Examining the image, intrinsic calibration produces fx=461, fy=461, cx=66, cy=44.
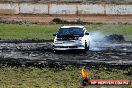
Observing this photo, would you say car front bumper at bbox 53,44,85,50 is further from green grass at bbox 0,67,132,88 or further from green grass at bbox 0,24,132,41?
green grass at bbox 0,24,132,41

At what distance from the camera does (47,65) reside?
826 inches

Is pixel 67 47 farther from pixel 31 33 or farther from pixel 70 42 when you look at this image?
pixel 31 33

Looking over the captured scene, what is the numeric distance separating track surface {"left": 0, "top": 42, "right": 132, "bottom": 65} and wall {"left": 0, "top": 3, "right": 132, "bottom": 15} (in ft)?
129

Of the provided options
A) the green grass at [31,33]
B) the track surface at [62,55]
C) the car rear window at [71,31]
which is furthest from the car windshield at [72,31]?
the green grass at [31,33]

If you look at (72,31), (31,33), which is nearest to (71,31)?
(72,31)

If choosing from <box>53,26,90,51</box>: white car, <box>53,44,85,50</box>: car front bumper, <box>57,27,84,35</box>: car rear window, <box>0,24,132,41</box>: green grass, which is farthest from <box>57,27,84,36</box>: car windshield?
<box>0,24,132,41</box>: green grass

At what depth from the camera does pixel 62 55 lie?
25844 mm

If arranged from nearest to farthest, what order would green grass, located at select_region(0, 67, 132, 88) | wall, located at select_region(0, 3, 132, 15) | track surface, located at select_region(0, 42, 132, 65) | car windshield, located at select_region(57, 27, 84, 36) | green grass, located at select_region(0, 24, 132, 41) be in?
green grass, located at select_region(0, 67, 132, 88)
track surface, located at select_region(0, 42, 132, 65)
car windshield, located at select_region(57, 27, 84, 36)
green grass, located at select_region(0, 24, 132, 41)
wall, located at select_region(0, 3, 132, 15)

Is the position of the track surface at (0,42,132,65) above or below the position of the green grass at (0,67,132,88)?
below

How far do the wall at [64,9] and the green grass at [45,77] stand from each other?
50911 millimetres

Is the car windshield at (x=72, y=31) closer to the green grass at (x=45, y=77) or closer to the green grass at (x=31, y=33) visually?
the green grass at (x=45, y=77)

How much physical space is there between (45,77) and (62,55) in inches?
336

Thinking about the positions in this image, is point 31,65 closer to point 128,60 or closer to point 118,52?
point 128,60

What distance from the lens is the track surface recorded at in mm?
23109
